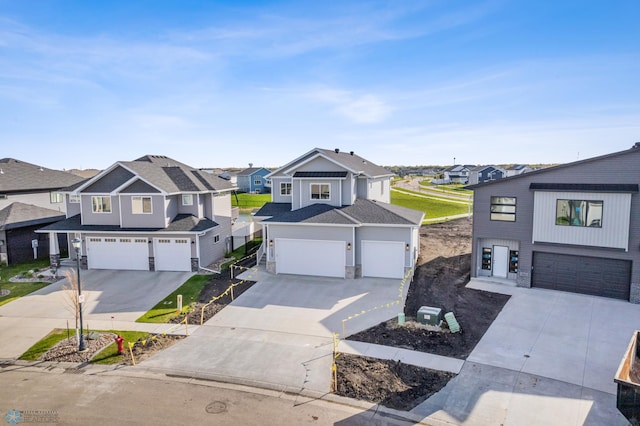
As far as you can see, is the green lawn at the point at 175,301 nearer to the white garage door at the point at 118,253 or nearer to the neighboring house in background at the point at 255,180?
the white garage door at the point at 118,253

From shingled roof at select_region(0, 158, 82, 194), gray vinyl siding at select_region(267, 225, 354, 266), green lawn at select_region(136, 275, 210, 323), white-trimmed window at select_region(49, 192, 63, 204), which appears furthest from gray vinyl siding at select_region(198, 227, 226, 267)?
shingled roof at select_region(0, 158, 82, 194)

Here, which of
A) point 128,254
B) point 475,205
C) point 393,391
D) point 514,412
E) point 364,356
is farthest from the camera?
point 128,254

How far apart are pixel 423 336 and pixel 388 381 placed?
3.79 metres

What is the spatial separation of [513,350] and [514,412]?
13.5ft

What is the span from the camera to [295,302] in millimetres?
21109

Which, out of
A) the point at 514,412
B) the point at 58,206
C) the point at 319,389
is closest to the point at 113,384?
the point at 319,389

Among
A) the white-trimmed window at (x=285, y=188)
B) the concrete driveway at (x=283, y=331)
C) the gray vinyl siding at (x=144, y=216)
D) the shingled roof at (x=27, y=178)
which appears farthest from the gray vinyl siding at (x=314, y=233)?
the shingled roof at (x=27, y=178)

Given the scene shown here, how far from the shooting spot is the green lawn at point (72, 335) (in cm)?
1552

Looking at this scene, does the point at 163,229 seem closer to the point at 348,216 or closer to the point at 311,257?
the point at 311,257

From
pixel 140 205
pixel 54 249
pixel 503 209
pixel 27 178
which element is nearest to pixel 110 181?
pixel 140 205

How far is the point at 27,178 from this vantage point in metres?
36.4

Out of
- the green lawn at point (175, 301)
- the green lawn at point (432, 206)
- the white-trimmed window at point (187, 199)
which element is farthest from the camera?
the green lawn at point (432, 206)

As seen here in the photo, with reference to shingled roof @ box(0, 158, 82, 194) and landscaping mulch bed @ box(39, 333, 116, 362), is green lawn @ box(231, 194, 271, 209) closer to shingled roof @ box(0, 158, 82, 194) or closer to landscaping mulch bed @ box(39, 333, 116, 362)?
shingled roof @ box(0, 158, 82, 194)

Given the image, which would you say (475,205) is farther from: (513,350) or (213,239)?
(213,239)
